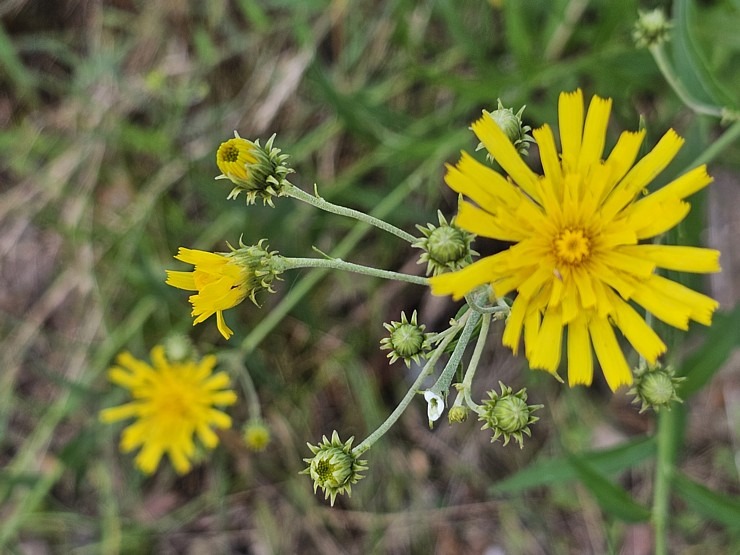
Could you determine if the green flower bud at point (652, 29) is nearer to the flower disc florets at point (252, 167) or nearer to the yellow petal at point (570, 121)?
the yellow petal at point (570, 121)

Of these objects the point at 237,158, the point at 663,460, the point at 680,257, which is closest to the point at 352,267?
the point at 237,158

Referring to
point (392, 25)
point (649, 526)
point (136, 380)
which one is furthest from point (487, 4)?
point (649, 526)

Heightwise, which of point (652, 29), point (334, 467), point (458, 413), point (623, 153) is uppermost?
point (652, 29)

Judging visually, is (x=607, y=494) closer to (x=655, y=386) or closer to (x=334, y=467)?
(x=655, y=386)

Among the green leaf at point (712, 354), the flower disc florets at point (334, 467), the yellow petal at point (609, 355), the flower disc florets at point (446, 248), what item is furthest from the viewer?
the green leaf at point (712, 354)

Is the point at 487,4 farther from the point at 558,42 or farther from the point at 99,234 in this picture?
the point at 99,234

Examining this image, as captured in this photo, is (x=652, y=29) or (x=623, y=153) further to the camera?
(x=652, y=29)

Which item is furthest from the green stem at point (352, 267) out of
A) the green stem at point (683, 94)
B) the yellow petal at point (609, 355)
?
the green stem at point (683, 94)
